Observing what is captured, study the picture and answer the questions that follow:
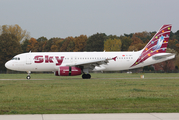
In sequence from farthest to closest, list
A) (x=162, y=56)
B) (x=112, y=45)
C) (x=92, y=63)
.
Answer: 1. (x=112, y=45)
2. (x=162, y=56)
3. (x=92, y=63)

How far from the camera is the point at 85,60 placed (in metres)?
34.0

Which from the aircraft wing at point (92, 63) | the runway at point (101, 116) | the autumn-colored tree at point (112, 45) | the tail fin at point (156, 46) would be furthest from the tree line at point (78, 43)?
the runway at point (101, 116)

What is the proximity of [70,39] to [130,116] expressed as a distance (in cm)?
9428

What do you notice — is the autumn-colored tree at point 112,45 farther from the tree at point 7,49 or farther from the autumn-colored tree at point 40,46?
the autumn-colored tree at point 40,46

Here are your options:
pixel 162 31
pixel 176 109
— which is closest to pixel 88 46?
pixel 162 31

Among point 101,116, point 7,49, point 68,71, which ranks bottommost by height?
point 101,116

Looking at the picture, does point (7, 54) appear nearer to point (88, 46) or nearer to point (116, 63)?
point (88, 46)

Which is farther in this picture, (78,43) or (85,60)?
(78,43)

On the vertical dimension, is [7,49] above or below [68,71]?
above

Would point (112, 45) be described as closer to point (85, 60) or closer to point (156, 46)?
point (156, 46)

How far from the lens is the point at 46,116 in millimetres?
9031

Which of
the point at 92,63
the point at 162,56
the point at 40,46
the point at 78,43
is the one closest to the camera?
the point at 92,63

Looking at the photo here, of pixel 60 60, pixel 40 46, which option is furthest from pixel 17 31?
pixel 60 60

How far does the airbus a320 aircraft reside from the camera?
32219 mm
